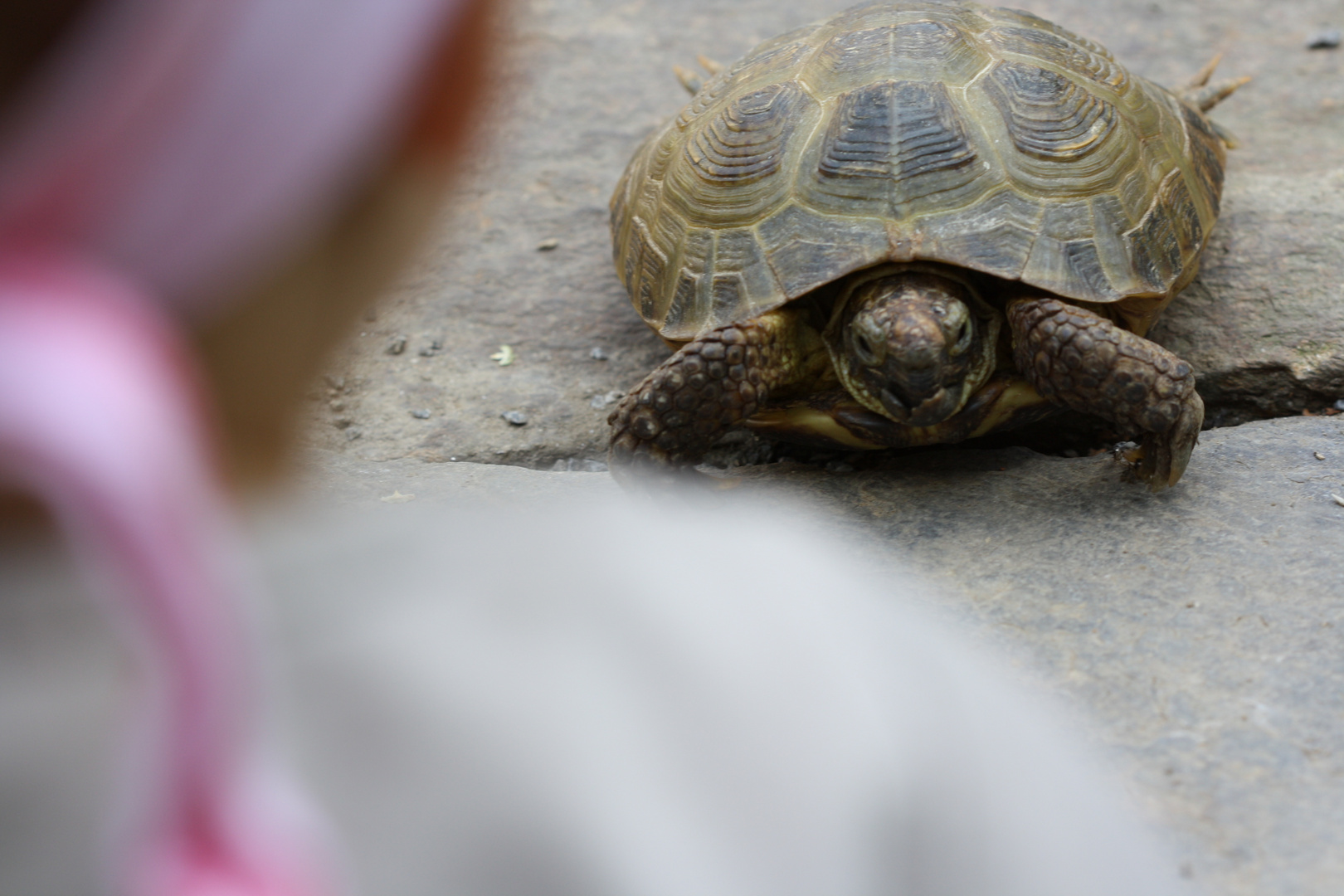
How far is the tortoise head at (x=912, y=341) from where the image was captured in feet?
6.70

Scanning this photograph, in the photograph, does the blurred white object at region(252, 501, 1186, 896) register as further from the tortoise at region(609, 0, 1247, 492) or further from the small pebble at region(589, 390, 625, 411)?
the small pebble at region(589, 390, 625, 411)

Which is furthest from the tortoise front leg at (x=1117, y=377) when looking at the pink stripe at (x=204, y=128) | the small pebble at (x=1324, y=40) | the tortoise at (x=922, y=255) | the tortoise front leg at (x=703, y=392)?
the small pebble at (x=1324, y=40)

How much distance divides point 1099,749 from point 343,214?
1.40m

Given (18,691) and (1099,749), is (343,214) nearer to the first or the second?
(18,691)

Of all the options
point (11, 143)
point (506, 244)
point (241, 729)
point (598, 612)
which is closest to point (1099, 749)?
point (598, 612)

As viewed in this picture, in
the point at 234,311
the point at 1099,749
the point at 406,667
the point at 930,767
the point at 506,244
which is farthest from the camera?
the point at 506,244

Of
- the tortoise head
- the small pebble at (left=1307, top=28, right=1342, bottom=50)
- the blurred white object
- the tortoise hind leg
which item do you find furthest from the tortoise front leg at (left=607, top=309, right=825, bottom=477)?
the small pebble at (left=1307, top=28, right=1342, bottom=50)

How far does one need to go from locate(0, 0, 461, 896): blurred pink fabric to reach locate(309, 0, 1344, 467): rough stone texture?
4.61 ft

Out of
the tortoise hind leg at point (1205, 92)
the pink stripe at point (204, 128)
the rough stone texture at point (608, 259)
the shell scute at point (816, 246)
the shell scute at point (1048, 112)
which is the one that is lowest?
the rough stone texture at point (608, 259)

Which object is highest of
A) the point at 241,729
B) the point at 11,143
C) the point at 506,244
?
the point at 11,143

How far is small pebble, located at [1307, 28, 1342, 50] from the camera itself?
3.98 m

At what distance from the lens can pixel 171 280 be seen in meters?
0.46

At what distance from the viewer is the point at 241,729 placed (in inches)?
18.8

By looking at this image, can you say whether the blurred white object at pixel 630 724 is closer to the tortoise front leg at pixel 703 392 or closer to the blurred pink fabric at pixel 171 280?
the blurred pink fabric at pixel 171 280
